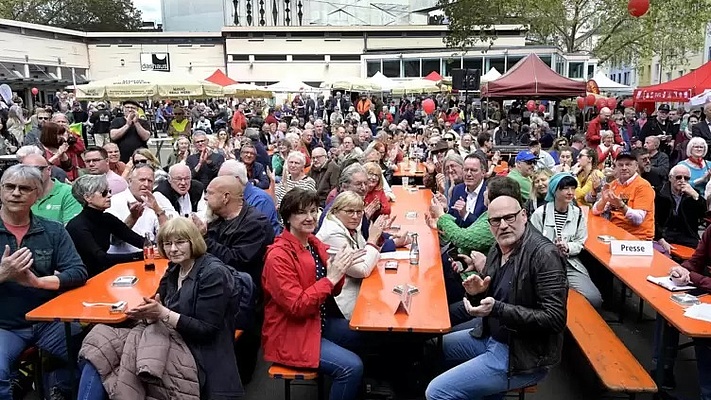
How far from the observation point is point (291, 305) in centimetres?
320

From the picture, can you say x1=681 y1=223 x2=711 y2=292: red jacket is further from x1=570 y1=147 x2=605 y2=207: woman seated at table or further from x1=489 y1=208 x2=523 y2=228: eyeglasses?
x1=570 y1=147 x2=605 y2=207: woman seated at table

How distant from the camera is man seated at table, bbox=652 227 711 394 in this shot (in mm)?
3592

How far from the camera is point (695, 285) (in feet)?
12.5

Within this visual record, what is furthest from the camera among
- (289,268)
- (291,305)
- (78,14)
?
(78,14)

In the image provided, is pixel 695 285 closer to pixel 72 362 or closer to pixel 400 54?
pixel 72 362

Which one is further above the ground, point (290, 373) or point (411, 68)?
point (411, 68)

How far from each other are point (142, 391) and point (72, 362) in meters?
0.92

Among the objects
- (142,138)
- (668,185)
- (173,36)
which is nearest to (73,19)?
(173,36)

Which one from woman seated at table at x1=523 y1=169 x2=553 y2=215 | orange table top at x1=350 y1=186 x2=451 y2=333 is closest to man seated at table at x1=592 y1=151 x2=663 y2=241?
woman seated at table at x1=523 y1=169 x2=553 y2=215

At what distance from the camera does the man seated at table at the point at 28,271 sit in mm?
3416

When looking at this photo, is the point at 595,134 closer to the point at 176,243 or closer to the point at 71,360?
the point at 176,243

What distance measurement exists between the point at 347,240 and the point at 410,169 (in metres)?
6.87

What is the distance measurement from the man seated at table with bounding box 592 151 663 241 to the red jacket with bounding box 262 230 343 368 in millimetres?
3598

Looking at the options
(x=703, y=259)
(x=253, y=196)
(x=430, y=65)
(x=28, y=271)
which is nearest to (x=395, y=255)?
(x=253, y=196)
